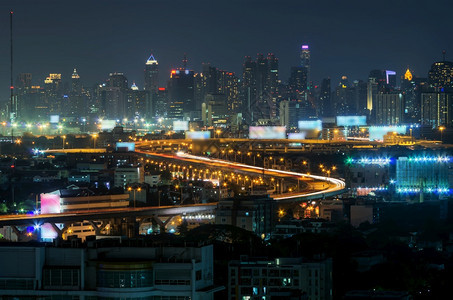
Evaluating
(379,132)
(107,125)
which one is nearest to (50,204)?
(379,132)

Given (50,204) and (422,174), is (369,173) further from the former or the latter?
(50,204)

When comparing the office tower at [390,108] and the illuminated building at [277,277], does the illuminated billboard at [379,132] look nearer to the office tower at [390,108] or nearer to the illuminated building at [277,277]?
the office tower at [390,108]

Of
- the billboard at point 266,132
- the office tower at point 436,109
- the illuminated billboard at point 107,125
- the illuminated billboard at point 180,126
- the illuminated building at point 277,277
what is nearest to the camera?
the illuminated building at point 277,277

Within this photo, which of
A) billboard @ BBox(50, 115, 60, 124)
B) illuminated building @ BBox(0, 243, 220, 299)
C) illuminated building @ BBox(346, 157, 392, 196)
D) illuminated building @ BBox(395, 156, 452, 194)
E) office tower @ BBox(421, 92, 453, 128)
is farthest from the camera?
billboard @ BBox(50, 115, 60, 124)

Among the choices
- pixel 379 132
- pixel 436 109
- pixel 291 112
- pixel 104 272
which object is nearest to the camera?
pixel 104 272

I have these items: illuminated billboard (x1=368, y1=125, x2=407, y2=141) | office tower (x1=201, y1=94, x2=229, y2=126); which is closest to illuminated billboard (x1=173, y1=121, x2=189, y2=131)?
office tower (x1=201, y1=94, x2=229, y2=126)

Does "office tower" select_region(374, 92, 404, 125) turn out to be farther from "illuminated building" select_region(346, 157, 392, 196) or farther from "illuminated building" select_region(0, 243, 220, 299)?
"illuminated building" select_region(0, 243, 220, 299)

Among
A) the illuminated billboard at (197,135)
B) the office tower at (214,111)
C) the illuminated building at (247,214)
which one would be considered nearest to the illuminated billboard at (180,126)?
the office tower at (214,111)
